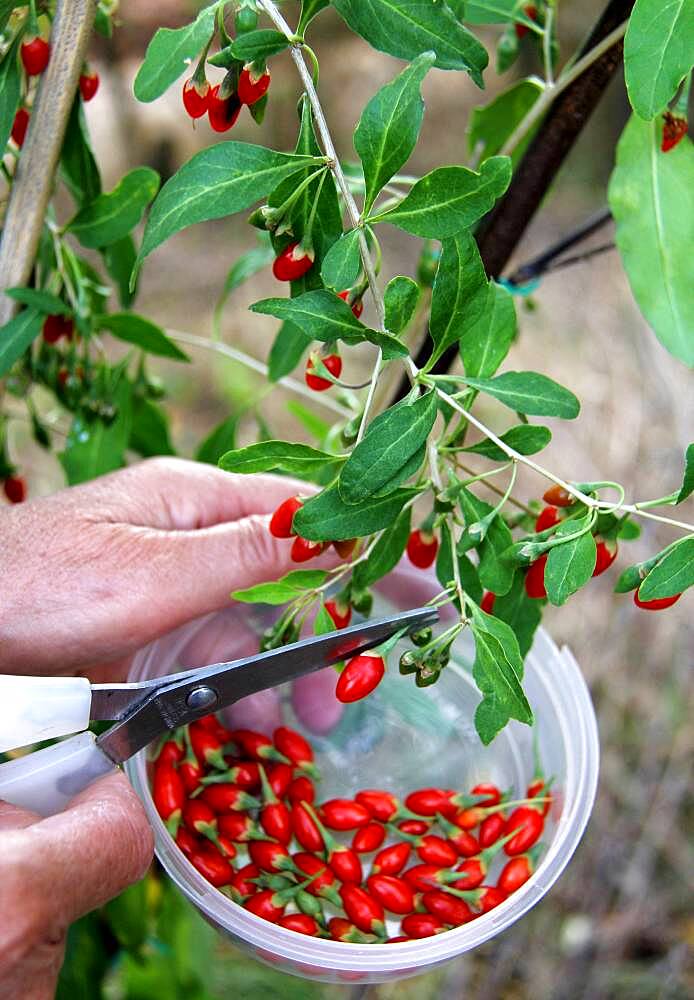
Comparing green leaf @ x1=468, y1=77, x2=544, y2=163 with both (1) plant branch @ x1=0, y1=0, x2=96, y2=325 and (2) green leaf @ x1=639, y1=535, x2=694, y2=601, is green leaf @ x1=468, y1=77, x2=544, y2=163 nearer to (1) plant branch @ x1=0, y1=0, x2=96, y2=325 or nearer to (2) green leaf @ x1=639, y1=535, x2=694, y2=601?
(1) plant branch @ x1=0, y1=0, x2=96, y2=325

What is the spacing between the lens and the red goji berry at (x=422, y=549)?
3.27 ft

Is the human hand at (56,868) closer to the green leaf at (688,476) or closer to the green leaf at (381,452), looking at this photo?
the green leaf at (381,452)

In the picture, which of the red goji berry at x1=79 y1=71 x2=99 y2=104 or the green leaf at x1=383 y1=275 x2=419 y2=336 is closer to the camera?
the green leaf at x1=383 y1=275 x2=419 y2=336

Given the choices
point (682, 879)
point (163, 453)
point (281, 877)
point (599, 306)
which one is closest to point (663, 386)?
point (599, 306)

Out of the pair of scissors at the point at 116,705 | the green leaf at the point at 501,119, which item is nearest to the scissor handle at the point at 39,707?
the pair of scissors at the point at 116,705

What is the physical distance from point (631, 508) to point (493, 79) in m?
4.12

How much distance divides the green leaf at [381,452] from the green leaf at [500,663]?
13 centimetres

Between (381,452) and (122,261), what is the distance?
1.98 feet

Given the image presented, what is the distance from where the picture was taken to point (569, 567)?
29.3 inches

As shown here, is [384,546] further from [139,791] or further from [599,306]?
[599,306]

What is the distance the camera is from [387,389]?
3.79 feet

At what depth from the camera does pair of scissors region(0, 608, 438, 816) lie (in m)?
0.91

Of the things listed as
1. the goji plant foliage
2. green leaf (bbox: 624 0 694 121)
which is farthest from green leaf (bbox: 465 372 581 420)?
green leaf (bbox: 624 0 694 121)

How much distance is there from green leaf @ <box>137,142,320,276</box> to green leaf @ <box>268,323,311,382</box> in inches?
12.2
